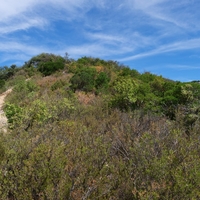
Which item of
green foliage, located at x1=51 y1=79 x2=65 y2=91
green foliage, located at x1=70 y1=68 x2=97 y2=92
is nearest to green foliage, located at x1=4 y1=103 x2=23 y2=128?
green foliage, located at x1=70 y1=68 x2=97 y2=92

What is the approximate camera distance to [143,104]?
38.9ft

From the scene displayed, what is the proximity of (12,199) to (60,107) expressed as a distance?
7.22 meters

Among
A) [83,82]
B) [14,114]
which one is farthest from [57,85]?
[14,114]

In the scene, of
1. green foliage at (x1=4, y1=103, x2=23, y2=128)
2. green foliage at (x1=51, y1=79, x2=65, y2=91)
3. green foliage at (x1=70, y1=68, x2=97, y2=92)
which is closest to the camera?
green foliage at (x1=4, y1=103, x2=23, y2=128)

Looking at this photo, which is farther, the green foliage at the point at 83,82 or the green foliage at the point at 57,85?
the green foliage at the point at 57,85

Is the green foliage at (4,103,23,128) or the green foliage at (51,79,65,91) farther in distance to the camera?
the green foliage at (51,79,65,91)

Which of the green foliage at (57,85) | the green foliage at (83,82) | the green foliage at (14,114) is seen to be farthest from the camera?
the green foliage at (57,85)

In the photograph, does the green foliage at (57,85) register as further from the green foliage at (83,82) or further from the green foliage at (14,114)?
the green foliage at (14,114)

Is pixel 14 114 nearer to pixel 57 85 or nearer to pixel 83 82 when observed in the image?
pixel 83 82

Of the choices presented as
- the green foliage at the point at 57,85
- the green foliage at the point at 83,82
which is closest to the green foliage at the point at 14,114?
the green foliage at the point at 83,82

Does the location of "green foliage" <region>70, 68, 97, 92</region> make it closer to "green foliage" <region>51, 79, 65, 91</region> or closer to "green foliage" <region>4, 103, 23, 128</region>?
"green foliage" <region>51, 79, 65, 91</region>

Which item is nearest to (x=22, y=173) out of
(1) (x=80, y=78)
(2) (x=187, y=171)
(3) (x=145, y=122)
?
(2) (x=187, y=171)

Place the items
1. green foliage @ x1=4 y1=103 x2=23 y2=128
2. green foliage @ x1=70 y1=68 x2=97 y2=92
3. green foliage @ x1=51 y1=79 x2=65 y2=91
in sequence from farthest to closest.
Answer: green foliage @ x1=51 y1=79 x2=65 y2=91 < green foliage @ x1=70 y1=68 x2=97 y2=92 < green foliage @ x1=4 y1=103 x2=23 y2=128

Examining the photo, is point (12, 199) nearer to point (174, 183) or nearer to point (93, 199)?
point (93, 199)
